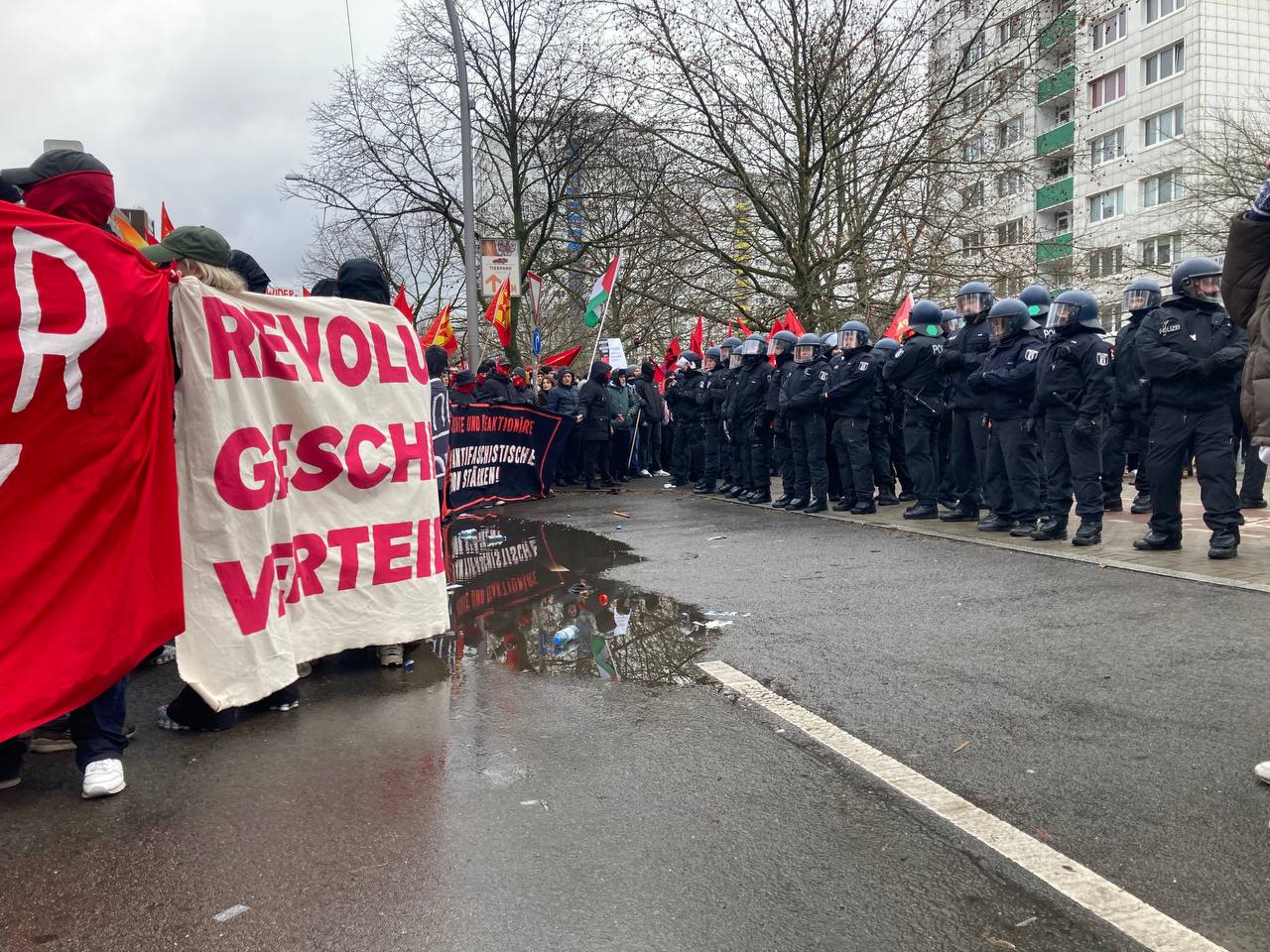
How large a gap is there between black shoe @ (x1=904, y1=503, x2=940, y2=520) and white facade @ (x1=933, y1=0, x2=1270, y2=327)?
11.2m

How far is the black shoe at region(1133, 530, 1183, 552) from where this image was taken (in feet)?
26.6

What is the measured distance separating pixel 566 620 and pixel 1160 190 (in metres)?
42.3

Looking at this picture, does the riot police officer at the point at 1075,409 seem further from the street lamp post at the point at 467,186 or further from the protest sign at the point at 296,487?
the street lamp post at the point at 467,186

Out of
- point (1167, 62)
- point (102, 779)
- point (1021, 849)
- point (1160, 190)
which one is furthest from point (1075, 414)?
point (1167, 62)

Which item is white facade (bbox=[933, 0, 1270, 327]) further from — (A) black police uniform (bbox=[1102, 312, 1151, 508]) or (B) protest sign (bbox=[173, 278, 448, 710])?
(B) protest sign (bbox=[173, 278, 448, 710])

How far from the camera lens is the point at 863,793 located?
3369mm

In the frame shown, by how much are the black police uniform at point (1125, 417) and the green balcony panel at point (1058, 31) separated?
12154 millimetres

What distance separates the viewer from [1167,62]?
41156mm

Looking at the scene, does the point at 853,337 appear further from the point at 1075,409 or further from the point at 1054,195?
the point at 1054,195

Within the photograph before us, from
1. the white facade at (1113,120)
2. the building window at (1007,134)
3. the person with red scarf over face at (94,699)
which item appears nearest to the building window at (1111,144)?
the white facade at (1113,120)

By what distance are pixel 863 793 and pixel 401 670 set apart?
106 inches

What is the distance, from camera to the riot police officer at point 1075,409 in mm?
8586

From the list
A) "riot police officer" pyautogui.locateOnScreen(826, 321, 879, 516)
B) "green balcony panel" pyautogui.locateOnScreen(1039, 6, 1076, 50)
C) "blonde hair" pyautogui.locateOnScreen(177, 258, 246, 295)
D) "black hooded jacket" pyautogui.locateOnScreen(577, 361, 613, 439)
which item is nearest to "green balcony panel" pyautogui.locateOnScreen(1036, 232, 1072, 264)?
"green balcony panel" pyautogui.locateOnScreen(1039, 6, 1076, 50)

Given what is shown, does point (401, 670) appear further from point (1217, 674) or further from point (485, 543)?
point (485, 543)
